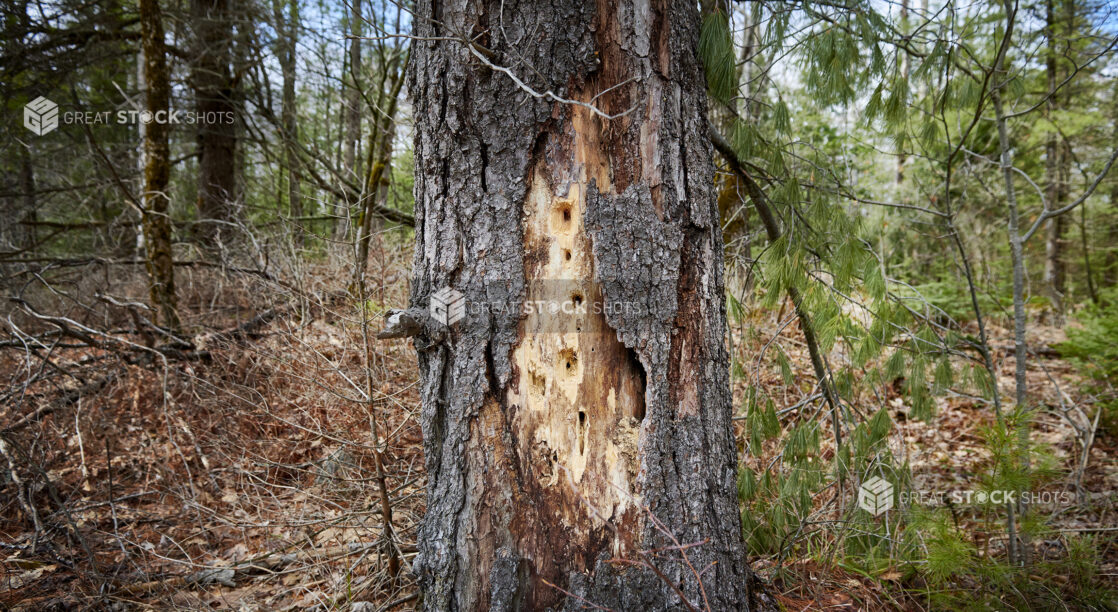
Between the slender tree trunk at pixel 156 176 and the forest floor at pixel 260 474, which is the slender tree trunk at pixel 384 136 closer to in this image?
the forest floor at pixel 260 474

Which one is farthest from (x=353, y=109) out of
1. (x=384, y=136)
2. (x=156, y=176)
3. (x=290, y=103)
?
(x=290, y=103)

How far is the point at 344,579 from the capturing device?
7.86 ft

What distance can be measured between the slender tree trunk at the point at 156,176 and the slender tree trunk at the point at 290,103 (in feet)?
3.22

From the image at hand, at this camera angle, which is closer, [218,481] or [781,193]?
[781,193]

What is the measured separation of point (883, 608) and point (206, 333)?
460 centimetres

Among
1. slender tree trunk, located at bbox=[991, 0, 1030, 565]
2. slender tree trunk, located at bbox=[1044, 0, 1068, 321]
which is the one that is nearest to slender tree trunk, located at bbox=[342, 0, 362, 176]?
slender tree trunk, located at bbox=[991, 0, 1030, 565]

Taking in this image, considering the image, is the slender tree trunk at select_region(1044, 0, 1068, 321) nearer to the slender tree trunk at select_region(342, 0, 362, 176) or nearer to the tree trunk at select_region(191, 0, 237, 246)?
the slender tree trunk at select_region(342, 0, 362, 176)

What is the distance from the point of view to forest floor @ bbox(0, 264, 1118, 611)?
2.42 meters

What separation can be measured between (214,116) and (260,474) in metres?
5.03

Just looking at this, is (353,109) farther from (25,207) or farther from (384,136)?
(25,207)

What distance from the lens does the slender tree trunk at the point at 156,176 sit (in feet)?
13.9

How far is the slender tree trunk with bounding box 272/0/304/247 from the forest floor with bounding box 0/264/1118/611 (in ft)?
4.99

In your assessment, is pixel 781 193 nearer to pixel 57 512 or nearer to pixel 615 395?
pixel 615 395

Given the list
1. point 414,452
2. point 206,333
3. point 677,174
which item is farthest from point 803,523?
point 206,333
